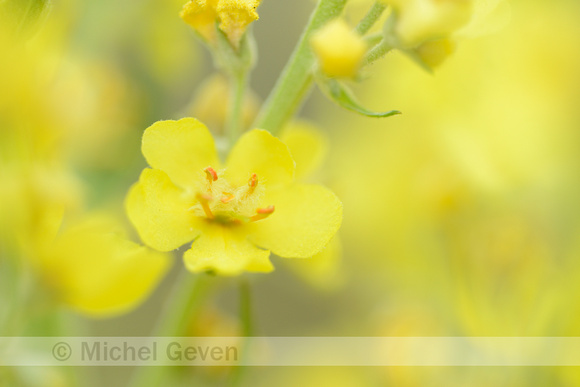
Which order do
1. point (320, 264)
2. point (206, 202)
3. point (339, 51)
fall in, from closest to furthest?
point (339, 51), point (206, 202), point (320, 264)

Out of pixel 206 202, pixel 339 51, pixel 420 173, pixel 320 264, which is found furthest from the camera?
pixel 420 173

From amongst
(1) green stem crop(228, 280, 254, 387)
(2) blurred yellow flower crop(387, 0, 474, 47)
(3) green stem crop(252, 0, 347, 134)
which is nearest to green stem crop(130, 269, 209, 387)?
(1) green stem crop(228, 280, 254, 387)

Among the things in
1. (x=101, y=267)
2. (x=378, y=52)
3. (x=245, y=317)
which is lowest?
(x=245, y=317)

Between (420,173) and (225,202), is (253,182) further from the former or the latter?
(420,173)

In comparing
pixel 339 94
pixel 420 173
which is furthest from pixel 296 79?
pixel 420 173

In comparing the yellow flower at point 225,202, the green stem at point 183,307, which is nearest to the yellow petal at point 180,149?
the yellow flower at point 225,202

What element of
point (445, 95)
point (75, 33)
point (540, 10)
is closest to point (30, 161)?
point (75, 33)
